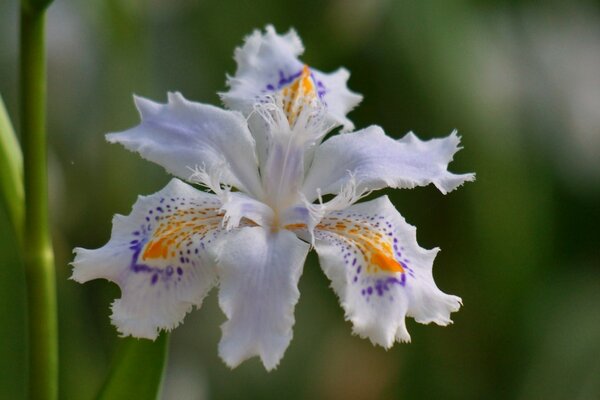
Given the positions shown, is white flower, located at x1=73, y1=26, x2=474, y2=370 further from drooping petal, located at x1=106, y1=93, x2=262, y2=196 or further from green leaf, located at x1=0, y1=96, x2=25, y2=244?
green leaf, located at x1=0, y1=96, x2=25, y2=244

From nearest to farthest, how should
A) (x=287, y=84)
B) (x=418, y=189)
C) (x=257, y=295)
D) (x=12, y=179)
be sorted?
(x=257, y=295) < (x=12, y=179) < (x=287, y=84) < (x=418, y=189)

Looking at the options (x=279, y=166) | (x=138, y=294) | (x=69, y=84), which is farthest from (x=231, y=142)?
(x=69, y=84)

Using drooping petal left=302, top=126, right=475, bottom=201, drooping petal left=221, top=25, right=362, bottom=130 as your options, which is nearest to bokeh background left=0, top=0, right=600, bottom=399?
drooping petal left=221, top=25, right=362, bottom=130

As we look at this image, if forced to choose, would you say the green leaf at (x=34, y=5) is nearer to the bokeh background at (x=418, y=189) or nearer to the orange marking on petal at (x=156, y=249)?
the orange marking on petal at (x=156, y=249)

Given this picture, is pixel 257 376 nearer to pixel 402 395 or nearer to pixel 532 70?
pixel 402 395

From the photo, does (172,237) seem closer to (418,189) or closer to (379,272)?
(379,272)

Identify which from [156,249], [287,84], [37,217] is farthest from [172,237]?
[287,84]

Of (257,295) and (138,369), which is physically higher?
(257,295)

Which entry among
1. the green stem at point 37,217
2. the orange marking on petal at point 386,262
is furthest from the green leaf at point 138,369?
the orange marking on petal at point 386,262
